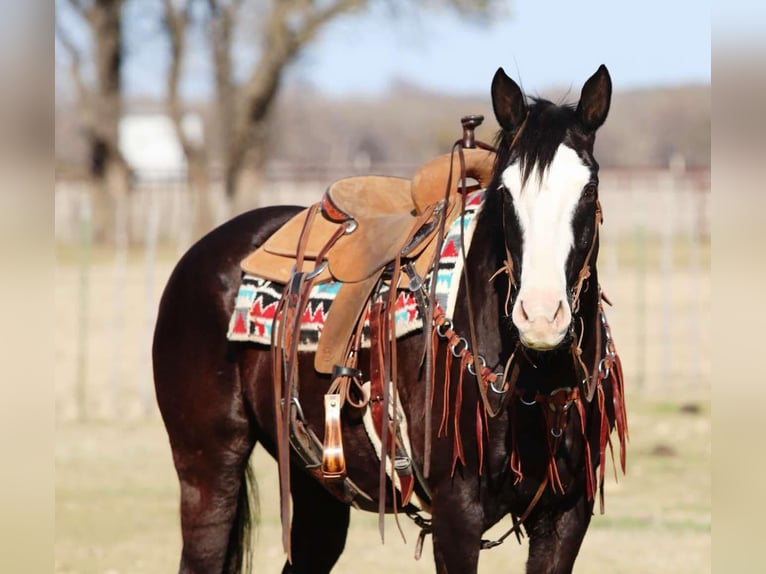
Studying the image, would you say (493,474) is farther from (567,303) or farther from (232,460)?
(232,460)

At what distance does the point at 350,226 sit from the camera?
4391mm

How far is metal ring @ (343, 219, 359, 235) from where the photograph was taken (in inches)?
172

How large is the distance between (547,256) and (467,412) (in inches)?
28.5

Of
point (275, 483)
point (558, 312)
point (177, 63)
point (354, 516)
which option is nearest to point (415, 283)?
point (558, 312)

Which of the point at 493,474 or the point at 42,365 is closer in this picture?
the point at 42,365

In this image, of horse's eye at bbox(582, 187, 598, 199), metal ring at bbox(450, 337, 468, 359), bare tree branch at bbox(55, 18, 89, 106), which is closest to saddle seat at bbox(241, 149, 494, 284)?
metal ring at bbox(450, 337, 468, 359)

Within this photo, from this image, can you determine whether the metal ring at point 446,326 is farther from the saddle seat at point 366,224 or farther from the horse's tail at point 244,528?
the horse's tail at point 244,528

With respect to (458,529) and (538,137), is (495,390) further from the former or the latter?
(538,137)

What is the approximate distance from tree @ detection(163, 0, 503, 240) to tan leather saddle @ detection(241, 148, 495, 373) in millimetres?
23343

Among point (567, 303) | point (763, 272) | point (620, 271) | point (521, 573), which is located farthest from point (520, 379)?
point (620, 271)

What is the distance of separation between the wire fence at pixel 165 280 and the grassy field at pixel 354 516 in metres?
1.38

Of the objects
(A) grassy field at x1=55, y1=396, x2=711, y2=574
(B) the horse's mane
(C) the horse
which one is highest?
(B) the horse's mane

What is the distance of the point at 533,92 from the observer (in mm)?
3619

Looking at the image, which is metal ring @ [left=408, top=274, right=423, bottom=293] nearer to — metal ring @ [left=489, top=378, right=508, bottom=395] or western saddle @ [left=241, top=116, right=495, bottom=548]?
western saddle @ [left=241, top=116, right=495, bottom=548]
